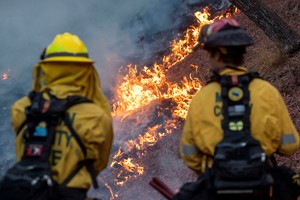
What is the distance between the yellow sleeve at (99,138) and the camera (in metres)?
3.06

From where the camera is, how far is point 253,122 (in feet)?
10.2

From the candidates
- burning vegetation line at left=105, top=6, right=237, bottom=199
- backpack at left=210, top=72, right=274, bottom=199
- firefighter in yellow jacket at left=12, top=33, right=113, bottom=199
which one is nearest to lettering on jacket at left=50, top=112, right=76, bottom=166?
firefighter in yellow jacket at left=12, top=33, right=113, bottom=199

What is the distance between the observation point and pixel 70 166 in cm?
305

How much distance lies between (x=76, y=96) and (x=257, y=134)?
3.87 ft

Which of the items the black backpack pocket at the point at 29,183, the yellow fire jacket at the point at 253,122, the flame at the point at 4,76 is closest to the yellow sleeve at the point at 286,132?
the yellow fire jacket at the point at 253,122

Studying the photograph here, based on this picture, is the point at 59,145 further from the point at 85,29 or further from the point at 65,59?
the point at 85,29

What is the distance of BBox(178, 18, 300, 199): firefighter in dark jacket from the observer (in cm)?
310

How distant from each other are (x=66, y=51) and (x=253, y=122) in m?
1.29

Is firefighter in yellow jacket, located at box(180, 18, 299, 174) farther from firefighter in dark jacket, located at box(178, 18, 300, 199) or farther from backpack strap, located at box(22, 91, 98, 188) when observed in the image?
backpack strap, located at box(22, 91, 98, 188)

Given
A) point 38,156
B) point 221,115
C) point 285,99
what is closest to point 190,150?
point 221,115

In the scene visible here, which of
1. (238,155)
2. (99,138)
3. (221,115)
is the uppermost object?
(221,115)

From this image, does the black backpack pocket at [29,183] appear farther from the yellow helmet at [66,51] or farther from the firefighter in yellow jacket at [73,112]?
the yellow helmet at [66,51]

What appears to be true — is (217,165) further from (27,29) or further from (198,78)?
(27,29)

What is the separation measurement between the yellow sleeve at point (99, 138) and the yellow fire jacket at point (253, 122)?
537mm
